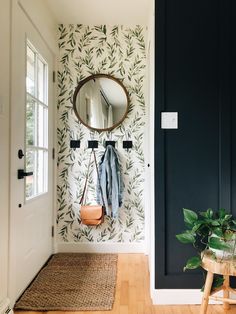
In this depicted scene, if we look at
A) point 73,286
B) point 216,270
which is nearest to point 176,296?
point 216,270

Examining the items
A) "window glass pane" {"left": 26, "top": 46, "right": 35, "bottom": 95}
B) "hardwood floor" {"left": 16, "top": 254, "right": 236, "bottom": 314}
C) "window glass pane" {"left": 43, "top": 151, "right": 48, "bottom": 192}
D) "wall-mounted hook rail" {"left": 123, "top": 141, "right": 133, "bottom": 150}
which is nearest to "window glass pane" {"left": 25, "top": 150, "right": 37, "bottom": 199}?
"window glass pane" {"left": 43, "top": 151, "right": 48, "bottom": 192}

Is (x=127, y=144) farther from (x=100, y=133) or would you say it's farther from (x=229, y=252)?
(x=229, y=252)

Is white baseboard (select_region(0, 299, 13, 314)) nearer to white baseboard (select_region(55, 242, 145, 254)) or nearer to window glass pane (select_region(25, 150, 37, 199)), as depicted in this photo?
window glass pane (select_region(25, 150, 37, 199))

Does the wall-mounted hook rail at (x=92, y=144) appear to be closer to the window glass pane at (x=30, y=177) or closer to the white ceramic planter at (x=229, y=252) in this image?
the window glass pane at (x=30, y=177)

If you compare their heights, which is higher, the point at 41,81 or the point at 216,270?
the point at 41,81

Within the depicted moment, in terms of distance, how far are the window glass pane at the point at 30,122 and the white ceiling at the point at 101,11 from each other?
3.36 feet

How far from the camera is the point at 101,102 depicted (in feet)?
9.05

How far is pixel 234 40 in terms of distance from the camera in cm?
184

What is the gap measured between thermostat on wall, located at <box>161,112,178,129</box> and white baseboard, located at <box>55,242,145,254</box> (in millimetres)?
1480

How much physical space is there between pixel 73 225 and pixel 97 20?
7.15 ft

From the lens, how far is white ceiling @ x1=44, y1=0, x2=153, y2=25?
2379 millimetres

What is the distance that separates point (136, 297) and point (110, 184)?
1.09 meters

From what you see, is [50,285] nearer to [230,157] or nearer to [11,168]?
[11,168]

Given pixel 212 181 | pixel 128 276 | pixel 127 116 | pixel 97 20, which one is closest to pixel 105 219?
pixel 128 276
